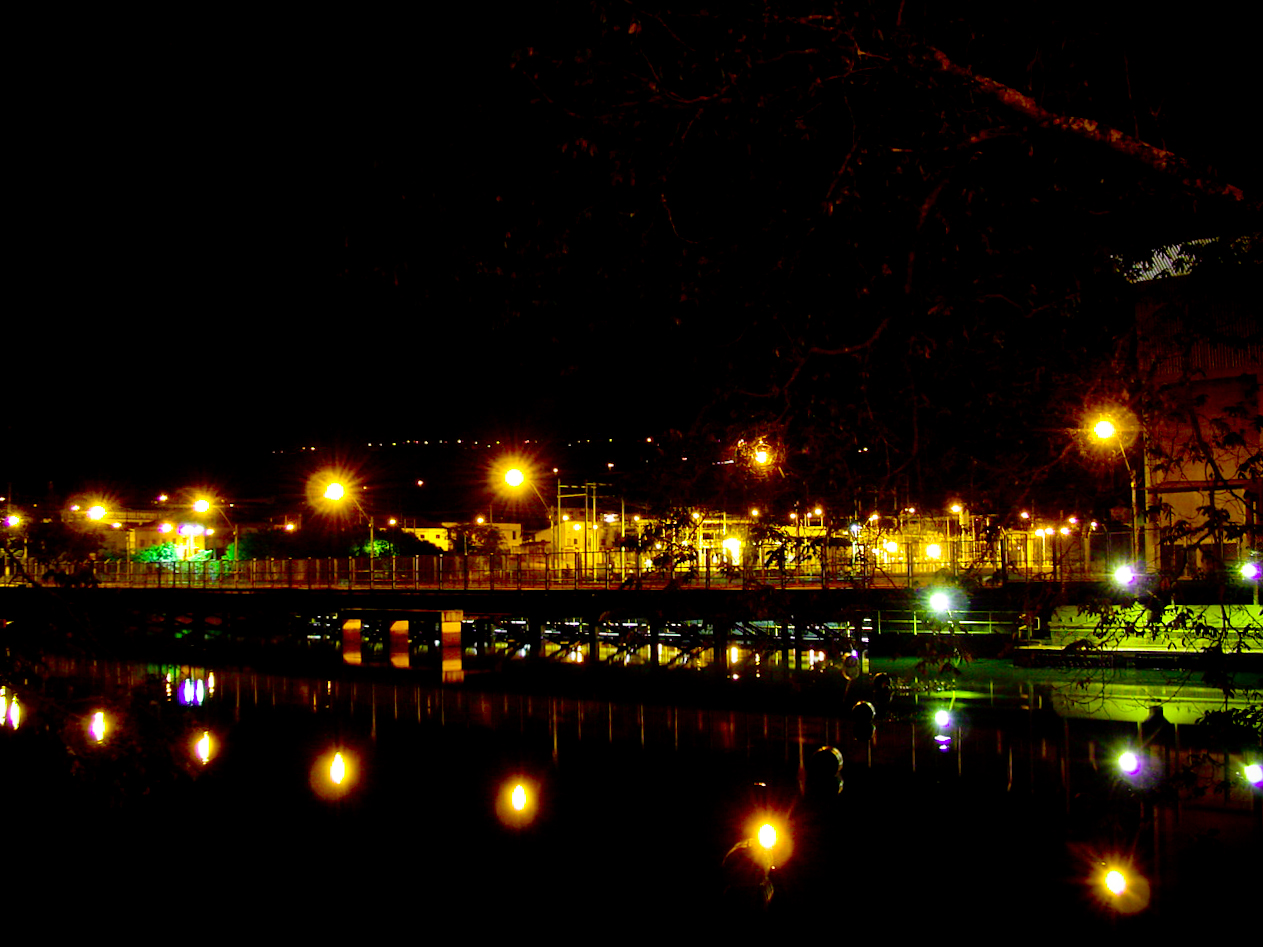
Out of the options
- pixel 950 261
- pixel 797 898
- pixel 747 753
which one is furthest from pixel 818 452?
pixel 747 753

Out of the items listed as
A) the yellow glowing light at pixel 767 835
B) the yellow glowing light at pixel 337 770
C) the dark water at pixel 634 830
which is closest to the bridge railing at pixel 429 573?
the dark water at pixel 634 830

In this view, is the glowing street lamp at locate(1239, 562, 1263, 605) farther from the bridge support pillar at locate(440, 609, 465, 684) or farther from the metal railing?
the bridge support pillar at locate(440, 609, 465, 684)

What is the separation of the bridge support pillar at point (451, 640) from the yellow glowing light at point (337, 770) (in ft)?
37.1

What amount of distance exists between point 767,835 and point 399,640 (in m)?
25.2

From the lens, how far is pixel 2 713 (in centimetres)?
2362

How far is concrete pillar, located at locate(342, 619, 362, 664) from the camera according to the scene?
3775cm

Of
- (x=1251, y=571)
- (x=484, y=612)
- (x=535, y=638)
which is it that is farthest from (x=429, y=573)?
(x=1251, y=571)

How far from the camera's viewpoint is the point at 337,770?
21359 millimetres

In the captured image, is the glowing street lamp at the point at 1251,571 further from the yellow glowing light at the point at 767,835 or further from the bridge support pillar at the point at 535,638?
the bridge support pillar at the point at 535,638

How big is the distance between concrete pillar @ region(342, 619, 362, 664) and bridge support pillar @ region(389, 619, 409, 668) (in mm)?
1170

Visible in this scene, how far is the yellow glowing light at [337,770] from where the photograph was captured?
20.6 meters

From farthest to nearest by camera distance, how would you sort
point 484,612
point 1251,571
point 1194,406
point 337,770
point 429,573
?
point 484,612 → point 429,573 → point 337,770 → point 1251,571 → point 1194,406

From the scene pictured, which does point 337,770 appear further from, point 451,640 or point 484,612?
point 484,612

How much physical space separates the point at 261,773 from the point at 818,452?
58.6 feet
